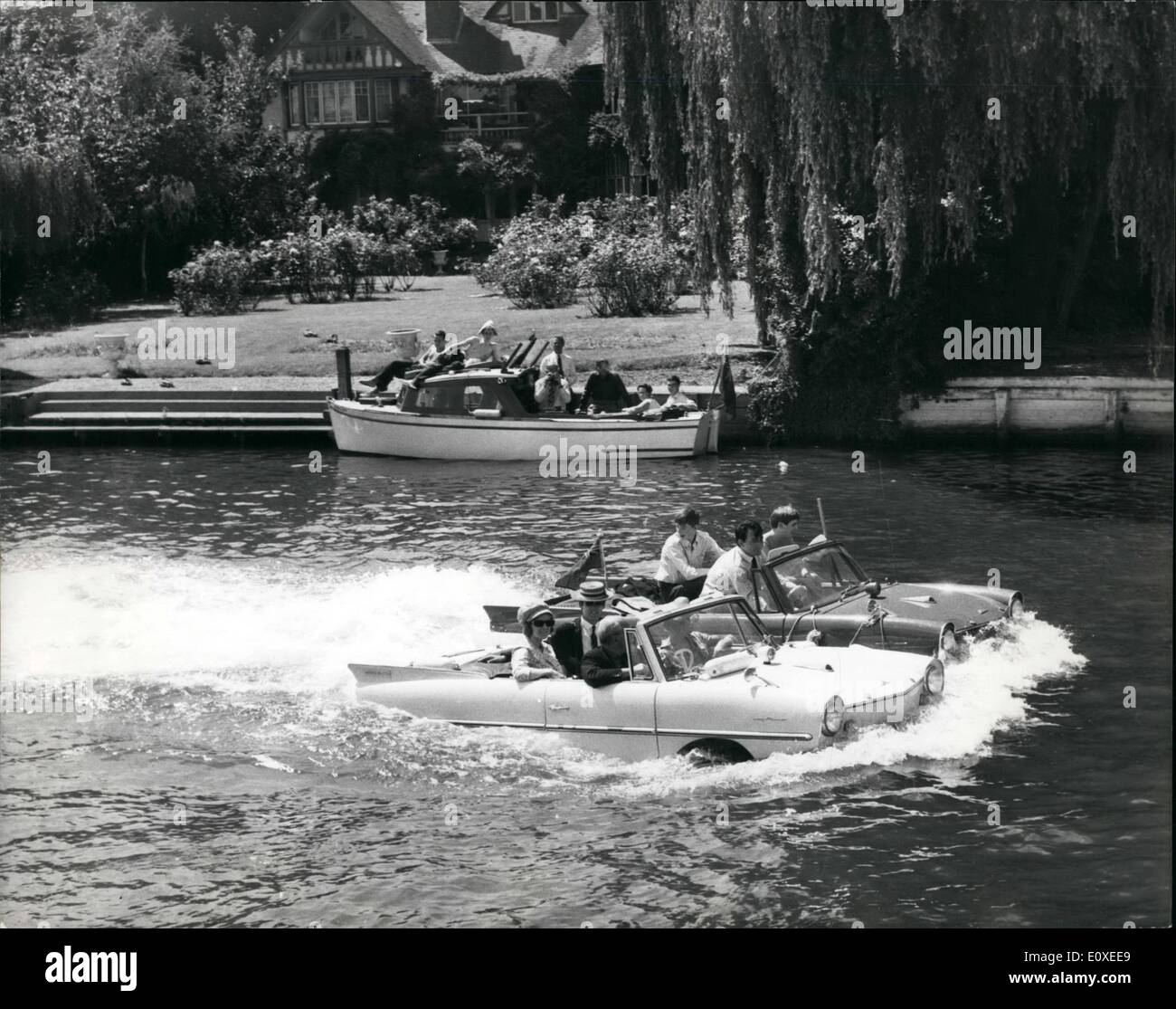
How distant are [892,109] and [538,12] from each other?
30537 millimetres

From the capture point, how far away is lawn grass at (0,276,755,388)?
100 ft

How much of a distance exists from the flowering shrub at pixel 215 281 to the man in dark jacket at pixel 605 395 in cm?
1627

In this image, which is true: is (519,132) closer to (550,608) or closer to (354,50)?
(354,50)

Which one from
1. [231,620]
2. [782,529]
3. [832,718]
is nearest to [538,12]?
[231,620]

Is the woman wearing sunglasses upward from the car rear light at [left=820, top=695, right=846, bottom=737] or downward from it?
upward

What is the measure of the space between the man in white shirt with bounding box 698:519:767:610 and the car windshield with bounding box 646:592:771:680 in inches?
40.4

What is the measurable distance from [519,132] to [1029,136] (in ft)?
98.4

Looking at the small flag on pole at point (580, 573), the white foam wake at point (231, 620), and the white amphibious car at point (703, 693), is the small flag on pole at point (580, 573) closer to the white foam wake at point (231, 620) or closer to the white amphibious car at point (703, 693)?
the white foam wake at point (231, 620)

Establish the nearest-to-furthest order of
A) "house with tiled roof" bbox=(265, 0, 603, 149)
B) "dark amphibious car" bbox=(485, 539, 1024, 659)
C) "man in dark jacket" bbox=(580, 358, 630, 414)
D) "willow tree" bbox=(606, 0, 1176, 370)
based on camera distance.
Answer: "dark amphibious car" bbox=(485, 539, 1024, 659), "willow tree" bbox=(606, 0, 1176, 370), "man in dark jacket" bbox=(580, 358, 630, 414), "house with tiled roof" bbox=(265, 0, 603, 149)

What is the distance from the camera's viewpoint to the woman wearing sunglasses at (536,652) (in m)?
12.5

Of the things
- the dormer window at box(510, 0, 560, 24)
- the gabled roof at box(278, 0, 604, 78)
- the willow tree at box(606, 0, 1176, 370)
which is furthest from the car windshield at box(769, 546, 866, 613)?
the dormer window at box(510, 0, 560, 24)

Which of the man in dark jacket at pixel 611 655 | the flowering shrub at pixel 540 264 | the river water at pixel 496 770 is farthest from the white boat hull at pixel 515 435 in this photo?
the man in dark jacket at pixel 611 655

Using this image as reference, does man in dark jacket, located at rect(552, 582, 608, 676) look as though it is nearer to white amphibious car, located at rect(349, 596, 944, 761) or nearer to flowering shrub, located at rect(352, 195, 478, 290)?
white amphibious car, located at rect(349, 596, 944, 761)

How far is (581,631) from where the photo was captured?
42.6 ft
